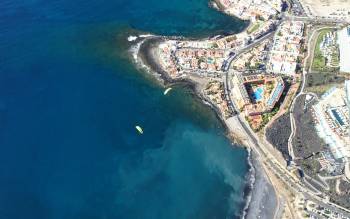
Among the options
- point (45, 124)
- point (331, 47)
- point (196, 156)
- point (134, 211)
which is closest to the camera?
point (134, 211)

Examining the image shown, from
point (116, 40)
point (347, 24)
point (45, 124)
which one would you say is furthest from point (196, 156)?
point (347, 24)

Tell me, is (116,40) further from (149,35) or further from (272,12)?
(272,12)

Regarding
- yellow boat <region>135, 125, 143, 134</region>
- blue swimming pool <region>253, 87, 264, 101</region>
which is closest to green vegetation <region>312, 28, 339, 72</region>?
blue swimming pool <region>253, 87, 264, 101</region>

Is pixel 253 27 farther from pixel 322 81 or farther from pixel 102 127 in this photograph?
pixel 102 127

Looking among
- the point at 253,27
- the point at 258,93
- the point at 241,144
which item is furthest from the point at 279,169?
the point at 253,27

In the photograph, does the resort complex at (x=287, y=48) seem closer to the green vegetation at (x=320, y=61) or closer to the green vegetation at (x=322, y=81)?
the green vegetation at (x=320, y=61)

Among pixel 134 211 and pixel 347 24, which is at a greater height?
pixel 347 24
